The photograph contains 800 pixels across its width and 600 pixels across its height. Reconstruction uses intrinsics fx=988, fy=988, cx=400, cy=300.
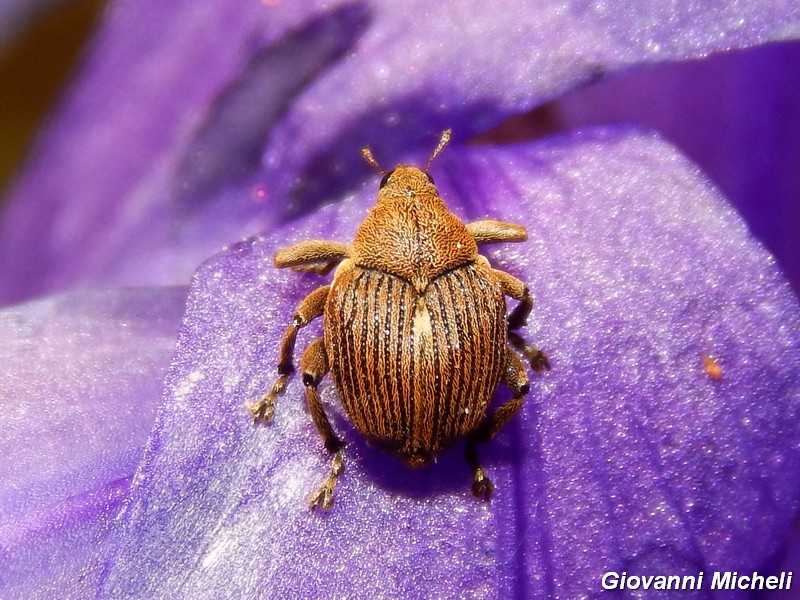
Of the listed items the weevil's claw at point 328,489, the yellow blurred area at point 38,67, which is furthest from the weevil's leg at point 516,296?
the yellow blurred area at point 38,67

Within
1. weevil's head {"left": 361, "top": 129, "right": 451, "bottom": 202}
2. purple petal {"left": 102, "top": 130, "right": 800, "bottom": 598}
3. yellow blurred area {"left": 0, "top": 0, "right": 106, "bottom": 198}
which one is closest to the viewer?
purple petal {"left": 102, "top": 130, "right": 800, "bottom": 598}

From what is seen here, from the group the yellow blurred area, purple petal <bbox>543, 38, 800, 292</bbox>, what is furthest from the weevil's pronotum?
the yellow blurred area

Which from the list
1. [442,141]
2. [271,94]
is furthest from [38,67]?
[442,141]

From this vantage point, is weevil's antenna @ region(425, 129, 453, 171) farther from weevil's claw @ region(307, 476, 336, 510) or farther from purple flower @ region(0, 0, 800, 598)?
weevil's claw @ region(307, 476, 336, 510)

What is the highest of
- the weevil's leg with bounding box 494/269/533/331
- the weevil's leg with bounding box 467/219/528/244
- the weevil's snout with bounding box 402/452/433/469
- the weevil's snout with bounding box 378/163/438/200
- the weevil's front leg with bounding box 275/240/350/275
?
the weevil's front leg with bounding box 275/240/350/275

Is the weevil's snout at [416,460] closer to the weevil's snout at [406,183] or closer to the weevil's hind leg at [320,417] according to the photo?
the weevil's hind leg at [320,417]

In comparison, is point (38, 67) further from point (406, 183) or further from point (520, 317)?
point (520, 317)
